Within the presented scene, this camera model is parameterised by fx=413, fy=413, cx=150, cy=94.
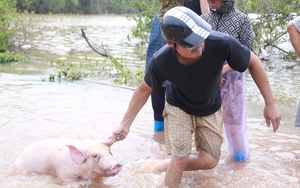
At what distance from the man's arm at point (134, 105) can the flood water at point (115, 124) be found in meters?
0.57

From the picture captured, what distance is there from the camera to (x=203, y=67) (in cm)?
296

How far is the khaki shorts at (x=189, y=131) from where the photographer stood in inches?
126

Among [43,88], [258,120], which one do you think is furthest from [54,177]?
[43,88]

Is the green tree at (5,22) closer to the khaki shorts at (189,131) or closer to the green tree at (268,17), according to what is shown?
the green tree at (268,17)

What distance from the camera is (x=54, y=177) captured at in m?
3.72

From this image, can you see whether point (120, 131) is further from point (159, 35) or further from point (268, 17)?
point (268, 17)

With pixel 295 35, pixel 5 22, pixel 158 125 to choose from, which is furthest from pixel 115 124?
pixel 5 22

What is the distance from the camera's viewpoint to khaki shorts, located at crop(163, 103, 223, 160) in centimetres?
320

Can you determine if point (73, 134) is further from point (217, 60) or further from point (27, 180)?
point (217, 60)

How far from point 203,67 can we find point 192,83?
14 cm

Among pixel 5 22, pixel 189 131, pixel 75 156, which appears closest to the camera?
pixel 189 131

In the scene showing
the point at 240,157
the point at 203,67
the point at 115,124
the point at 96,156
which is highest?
the point at 203,67

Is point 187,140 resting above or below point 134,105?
below

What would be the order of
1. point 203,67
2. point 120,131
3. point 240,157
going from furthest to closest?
point 240,157
point 120,131
point 203,67
